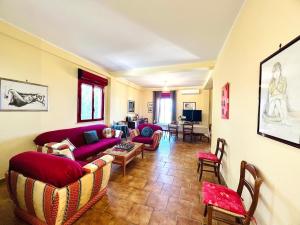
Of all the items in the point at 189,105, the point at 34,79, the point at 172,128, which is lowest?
the point at 172,128

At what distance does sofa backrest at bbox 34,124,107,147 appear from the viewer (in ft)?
9.37

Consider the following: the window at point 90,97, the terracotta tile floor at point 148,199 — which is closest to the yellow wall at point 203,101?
the terracotta tile floor at point 148,199

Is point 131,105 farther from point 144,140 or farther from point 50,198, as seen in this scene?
point 50,198

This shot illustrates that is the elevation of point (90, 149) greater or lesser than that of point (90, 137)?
lesser

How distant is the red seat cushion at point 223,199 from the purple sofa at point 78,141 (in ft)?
8.39

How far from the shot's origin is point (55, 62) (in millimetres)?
3334

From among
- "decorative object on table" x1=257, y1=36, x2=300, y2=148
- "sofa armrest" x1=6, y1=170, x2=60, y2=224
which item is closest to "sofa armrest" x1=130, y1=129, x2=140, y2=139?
"sofa armrest" x1=6, y1=170, x2=60, y2=224

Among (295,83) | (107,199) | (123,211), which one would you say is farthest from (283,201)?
(107,199)

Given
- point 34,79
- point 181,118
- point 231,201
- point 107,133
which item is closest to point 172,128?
point 181,118

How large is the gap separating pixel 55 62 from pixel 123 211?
3468mm

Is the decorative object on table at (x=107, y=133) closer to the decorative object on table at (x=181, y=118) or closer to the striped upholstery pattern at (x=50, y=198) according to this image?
the striped upholstery pattern at (x=50, y=198)

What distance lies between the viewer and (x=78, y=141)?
11.9 ft

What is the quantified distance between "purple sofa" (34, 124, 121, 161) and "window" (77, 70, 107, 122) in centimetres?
51

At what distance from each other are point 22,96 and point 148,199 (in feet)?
9.82
